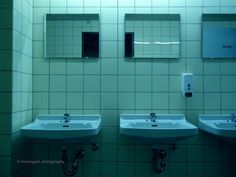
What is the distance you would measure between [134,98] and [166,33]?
735 mm

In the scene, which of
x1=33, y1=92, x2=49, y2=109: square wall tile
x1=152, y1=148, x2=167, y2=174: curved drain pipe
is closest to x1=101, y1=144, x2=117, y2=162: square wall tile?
x1=152, y1=148, x2=167, y2=174: curved drain pipe

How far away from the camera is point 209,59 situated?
2604 millimetres

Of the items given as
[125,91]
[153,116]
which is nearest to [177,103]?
[153,116]

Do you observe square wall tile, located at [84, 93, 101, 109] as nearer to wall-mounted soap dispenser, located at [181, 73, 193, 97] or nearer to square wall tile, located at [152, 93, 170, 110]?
square wall tile, located at [152, 93, 170, 110]

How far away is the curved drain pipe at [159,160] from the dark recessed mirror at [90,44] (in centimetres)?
111

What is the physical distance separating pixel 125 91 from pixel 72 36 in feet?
2.54

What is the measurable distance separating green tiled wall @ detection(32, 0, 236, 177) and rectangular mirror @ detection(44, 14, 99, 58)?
63mm

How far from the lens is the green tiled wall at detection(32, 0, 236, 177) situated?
8.50ft

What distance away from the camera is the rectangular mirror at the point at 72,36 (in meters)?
2.59

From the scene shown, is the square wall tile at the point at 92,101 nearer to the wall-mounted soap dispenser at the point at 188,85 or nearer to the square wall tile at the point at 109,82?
the square wall tile at the point at 109,82

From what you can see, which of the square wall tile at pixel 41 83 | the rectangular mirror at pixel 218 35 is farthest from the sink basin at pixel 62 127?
the rectangular mirror at pixel 218 35

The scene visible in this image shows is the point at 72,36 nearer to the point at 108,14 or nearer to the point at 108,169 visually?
the point at 108,14

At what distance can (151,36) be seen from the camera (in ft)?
8.49

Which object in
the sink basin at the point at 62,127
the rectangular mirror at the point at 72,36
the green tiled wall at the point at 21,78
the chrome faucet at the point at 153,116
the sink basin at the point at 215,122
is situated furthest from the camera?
the rectangular mirror at the point at 72,36
